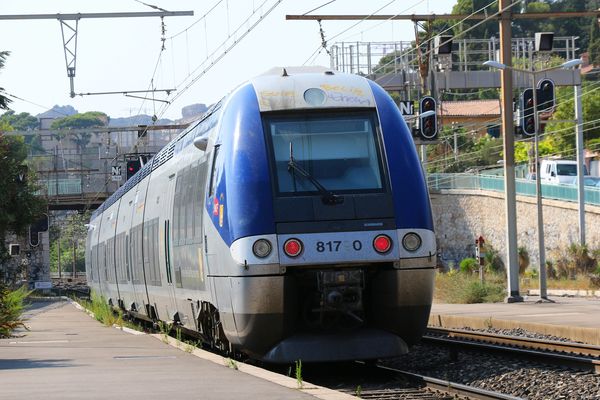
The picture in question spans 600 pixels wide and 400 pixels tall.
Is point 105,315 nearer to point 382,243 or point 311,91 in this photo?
point 311,91

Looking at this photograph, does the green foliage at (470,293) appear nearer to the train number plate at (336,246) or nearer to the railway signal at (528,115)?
the railway signal at (528,115)

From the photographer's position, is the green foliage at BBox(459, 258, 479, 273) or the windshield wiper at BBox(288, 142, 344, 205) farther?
the green foliage at BBox(459, 258, 479, 273)

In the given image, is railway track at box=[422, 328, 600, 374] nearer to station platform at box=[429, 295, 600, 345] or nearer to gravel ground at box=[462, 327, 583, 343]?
gravel ground at box=[462, 327, 583, 343]

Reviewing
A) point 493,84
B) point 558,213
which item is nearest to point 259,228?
point 558,213

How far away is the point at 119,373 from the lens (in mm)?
13852

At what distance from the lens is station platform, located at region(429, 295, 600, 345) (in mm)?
20359

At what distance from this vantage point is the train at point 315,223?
13.8 metres

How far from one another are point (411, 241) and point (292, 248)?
51.5 inches

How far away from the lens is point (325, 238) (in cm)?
1380

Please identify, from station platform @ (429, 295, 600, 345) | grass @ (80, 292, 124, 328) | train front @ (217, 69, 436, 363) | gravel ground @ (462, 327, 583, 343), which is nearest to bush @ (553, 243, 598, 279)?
station platform @ (429, 295, 600, 345)

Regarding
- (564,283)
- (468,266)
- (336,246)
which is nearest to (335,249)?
(336,246)

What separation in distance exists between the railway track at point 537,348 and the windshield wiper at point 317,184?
10.0ft

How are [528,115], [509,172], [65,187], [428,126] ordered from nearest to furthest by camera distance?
[509,172] < [528,115] < [428,126] < [65,187]

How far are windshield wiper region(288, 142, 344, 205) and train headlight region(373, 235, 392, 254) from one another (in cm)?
59
